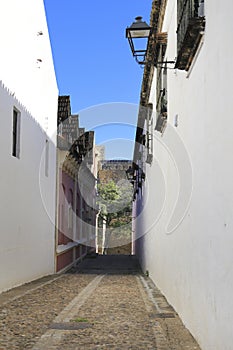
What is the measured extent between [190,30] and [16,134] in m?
6.46

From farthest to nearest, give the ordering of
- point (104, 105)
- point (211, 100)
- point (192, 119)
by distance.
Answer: point (104, 105), point (192, 119), point (211, 100)

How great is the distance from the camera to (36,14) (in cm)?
1223

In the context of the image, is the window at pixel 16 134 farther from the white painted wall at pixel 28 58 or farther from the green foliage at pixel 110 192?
the green foliage at pixel 110 192

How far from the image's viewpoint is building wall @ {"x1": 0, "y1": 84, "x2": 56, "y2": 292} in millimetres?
9320

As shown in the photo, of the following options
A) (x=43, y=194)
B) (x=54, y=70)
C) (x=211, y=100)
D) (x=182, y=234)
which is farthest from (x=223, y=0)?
(x=54, y=70)

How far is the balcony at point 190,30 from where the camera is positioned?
4.60 meters

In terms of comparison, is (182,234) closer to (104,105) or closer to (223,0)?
(223,0)

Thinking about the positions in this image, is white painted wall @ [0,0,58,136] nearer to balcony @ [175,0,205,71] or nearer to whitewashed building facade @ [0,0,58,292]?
whitewashed building facade @ [0,0,58,292]

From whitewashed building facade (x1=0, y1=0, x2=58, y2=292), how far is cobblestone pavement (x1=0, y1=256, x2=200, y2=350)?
1402 millimetres

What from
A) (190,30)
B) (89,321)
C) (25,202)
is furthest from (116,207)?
(190,30)

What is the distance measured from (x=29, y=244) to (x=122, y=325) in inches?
236

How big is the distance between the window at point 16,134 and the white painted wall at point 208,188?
447 centimetres

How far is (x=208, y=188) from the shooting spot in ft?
14.6

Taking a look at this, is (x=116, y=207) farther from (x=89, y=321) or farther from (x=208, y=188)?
(x=208, y=188)
